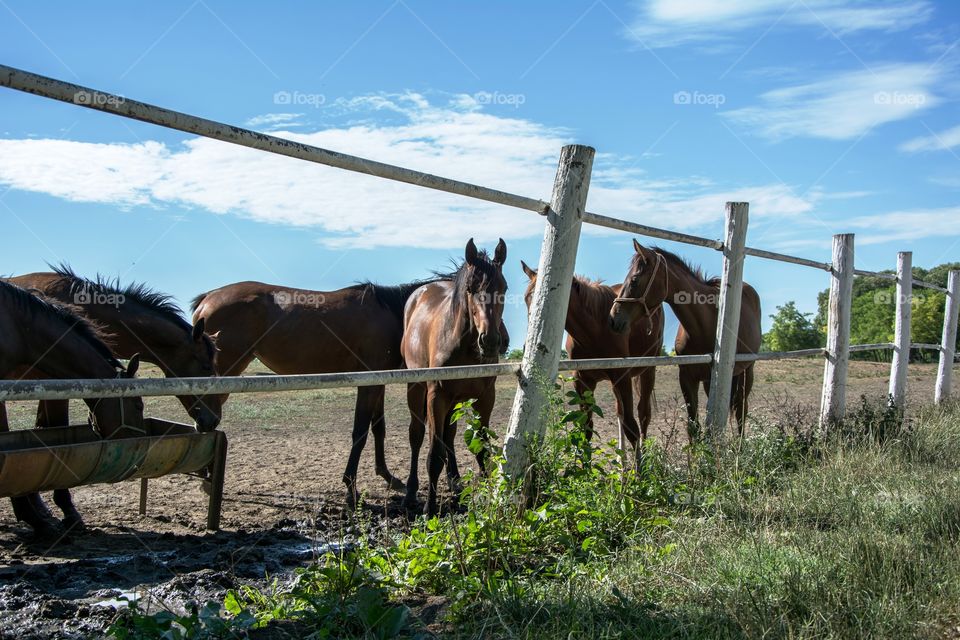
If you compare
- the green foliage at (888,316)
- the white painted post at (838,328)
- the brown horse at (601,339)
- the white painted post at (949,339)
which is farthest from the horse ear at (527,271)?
the green foliage at (888,316)

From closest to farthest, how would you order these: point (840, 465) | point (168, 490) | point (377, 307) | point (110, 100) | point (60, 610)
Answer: point (110, 100) < point (60, 610) < point (840, 465) < point (168, 490) < point (377, 307)

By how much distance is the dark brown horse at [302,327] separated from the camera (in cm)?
748

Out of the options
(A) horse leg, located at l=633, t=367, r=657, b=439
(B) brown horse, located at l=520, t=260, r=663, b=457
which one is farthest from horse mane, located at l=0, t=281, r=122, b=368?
(A) horse leg, located at l=633, t=367, r=657, b=439

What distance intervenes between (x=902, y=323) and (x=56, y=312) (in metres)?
9.15

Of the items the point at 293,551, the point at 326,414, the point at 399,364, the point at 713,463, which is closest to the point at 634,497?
the point at 713,463

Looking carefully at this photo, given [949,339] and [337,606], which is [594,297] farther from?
[949,339]

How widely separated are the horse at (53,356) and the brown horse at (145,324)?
0.95m

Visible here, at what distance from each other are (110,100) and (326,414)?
8775mm

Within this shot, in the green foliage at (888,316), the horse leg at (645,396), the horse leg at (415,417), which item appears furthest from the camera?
the green foliage at (888,316)

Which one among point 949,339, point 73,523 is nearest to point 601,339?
point 73,523

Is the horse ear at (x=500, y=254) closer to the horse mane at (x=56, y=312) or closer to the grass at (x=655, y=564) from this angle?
the grass at (x=655, y=564)

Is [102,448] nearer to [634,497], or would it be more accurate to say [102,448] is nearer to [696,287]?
[634,497]

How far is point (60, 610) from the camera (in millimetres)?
3193

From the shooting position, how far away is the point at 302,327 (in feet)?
25.2
